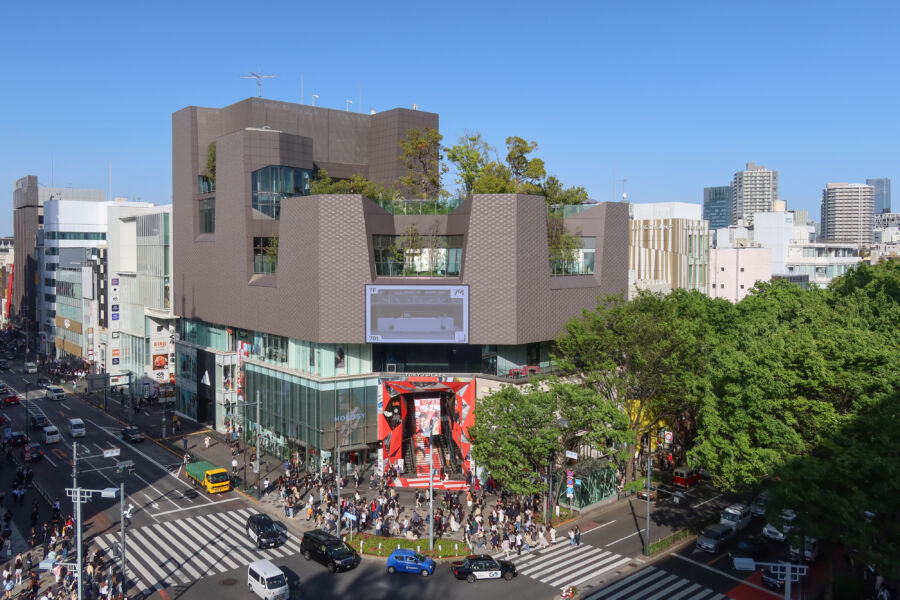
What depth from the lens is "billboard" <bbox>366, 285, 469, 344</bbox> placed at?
57938mm

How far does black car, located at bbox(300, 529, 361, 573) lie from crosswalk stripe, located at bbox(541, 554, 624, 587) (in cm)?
1139

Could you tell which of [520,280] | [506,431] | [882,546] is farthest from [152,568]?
[882,546]

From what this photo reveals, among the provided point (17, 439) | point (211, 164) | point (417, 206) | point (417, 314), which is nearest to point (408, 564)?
point (417, 314)

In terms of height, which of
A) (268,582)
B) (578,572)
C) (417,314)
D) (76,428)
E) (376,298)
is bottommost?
(578,572)

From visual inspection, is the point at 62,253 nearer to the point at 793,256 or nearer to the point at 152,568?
the point at 152,568

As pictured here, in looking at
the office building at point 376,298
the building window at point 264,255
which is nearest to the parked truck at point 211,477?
the office building at point 376,298

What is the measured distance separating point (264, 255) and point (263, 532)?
99.3 ft

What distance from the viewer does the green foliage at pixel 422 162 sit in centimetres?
7581

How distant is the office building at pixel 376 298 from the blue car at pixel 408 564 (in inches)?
563

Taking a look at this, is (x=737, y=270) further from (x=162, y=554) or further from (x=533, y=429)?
(x=162, y=554)

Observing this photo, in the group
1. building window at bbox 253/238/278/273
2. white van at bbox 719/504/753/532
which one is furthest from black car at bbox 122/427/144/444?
white van at bbox 719/504/753/532

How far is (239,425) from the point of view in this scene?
235 feet

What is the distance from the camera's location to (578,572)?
137 ft

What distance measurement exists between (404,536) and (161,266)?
54.6 m
